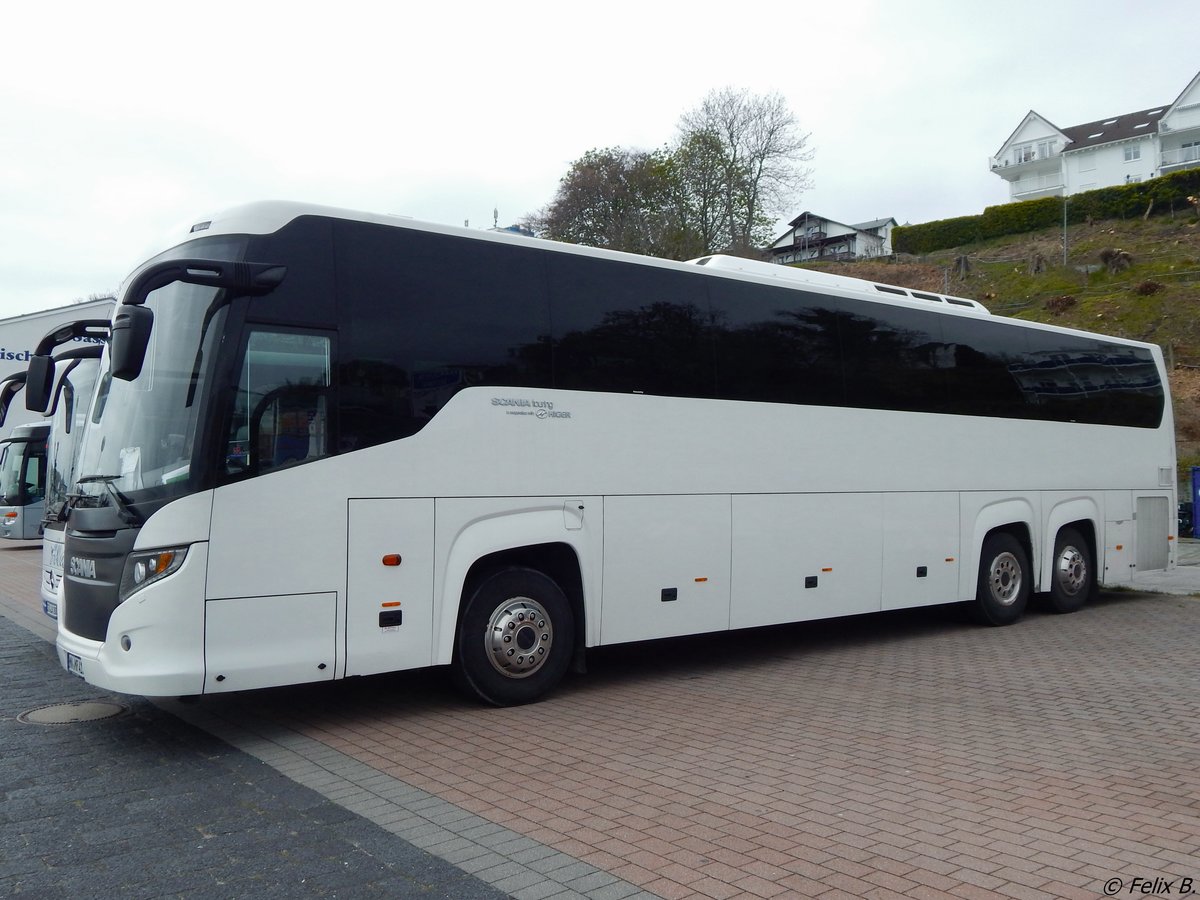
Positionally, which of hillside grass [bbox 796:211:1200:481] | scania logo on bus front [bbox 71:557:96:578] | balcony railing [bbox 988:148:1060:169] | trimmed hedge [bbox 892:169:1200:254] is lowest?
scania logo on bus front [bbox 71:557:96:578]

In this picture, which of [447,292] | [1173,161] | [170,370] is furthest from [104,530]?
[1173,161]

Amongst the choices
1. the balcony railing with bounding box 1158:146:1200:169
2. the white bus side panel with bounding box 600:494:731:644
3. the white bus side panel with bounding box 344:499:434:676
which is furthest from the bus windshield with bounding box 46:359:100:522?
the balcony railing with bounding box 1158:146:1200:169

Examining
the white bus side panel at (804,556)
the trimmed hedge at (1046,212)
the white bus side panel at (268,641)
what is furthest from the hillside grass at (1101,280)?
the white bus side panel at (268,641)

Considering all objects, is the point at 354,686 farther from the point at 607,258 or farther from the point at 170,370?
the point at 607,258

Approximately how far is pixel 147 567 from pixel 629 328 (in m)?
4.20

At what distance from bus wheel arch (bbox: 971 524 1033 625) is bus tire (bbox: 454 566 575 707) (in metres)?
6.47

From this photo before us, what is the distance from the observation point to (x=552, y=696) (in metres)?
8.49

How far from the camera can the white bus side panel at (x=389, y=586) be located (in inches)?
272

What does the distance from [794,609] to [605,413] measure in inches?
120

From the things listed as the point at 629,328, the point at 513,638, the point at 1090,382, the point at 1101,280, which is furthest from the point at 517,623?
the point at 1101,280

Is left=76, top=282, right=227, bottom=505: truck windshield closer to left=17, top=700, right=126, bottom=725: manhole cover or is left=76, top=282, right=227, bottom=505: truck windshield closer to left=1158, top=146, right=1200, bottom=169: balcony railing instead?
left=17, top=700, right=126, bottom=725: manhole cover

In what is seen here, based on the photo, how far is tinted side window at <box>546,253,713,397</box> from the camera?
324 inches

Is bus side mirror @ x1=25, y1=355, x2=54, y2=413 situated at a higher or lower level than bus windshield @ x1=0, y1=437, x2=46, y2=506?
higher

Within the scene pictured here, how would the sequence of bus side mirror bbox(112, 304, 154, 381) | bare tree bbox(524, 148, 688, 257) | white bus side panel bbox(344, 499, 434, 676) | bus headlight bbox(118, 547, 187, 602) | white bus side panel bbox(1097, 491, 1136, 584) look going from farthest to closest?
A: bare tree bbox(524, 148, 688, 257) < white bus side panel bbox(1097, 491, 1136, 584) < white bus side panel bbox(344, 499, 434, 676) < bus headlight bbox(118, 547, 187, 602) < bus side mirror bbox(112, 304, 154, 381)
